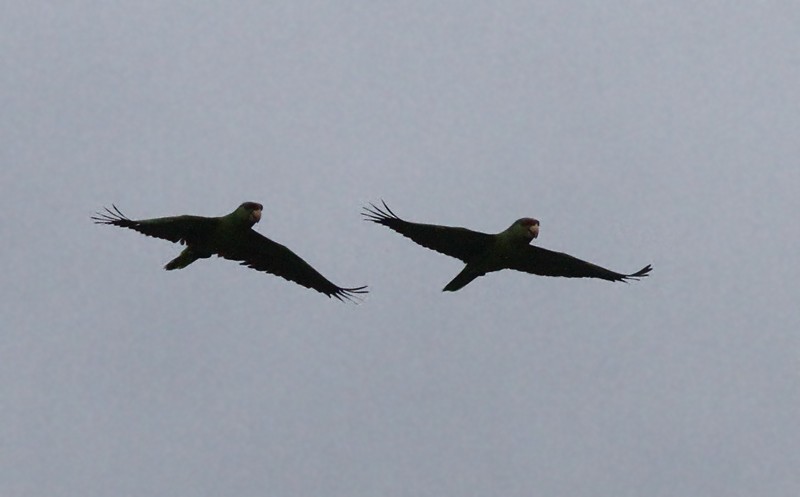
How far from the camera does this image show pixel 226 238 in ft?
89.7

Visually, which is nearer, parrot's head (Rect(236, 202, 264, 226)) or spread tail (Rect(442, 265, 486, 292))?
parrot's head (Rect(236, 202, 264, 226))

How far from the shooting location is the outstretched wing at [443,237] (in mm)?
27781

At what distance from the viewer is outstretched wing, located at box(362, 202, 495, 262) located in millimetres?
27781

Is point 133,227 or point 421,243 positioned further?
point 421,243

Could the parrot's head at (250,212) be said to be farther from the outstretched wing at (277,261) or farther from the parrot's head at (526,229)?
the parrot's head at (526,229)

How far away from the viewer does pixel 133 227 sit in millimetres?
26531

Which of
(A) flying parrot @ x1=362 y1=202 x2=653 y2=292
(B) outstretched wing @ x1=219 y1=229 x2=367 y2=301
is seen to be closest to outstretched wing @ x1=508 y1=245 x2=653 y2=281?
A: (A) flying parrot @ x1=362 y1=202 x2=653 y2=292

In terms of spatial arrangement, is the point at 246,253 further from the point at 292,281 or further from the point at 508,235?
the point at 508,235

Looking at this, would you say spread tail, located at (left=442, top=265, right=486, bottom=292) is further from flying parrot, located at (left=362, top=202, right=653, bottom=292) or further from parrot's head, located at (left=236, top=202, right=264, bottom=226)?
parrot's head, located at (left=236, top=202, right=264, bottom=226)

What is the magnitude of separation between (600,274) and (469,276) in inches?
113

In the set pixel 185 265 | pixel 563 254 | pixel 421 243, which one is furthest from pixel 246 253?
pixel 563 254

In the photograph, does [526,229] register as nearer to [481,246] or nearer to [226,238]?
[481,246]

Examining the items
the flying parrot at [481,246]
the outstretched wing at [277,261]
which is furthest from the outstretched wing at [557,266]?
the outstretched wing at [277,261]

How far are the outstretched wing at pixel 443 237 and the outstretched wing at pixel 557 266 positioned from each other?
0.79m
